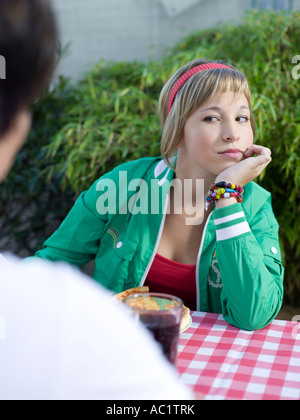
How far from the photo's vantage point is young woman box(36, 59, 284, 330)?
1396mm

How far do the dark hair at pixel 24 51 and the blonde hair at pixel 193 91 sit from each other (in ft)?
3.20

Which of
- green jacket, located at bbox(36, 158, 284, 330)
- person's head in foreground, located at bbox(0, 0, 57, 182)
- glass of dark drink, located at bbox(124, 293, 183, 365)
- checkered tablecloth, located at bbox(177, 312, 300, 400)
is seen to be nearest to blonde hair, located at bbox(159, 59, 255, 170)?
green jacket, located at bbox(36, 158, 284, 330)

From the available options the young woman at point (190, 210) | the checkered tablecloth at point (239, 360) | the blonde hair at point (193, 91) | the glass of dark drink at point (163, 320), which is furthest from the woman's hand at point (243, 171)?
the glass of dark drink at point (163, 320)

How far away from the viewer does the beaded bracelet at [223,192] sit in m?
1.38

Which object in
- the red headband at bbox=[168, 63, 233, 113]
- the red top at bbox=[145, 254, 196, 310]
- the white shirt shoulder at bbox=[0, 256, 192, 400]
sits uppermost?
the red headband at bbox=[168, 63, 233, 113]

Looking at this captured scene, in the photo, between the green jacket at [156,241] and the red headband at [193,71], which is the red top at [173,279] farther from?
the red headband at [193,71]

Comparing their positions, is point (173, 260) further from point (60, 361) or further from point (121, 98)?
point (121, 98)

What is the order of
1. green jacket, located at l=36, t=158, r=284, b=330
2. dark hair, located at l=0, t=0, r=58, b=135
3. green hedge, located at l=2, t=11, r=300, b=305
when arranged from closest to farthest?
dark hair, located at l=0, t=0, r=58, b=135, green jacket, located at l=36, t=158, r=284, b=330, green hedge, located at l=2, t=11, r=300, b=305

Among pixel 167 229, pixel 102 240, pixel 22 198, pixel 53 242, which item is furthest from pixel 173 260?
pixel 22 198

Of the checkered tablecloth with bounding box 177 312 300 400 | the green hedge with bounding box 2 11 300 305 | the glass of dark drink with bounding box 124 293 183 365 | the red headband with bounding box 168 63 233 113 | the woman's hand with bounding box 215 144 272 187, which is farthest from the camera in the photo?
the green hedge with bounding box 2 11 300 305

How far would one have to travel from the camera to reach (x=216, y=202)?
1388 millimetres

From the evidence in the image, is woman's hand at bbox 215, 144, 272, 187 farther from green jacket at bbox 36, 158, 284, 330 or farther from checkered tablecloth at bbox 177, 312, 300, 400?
checkered tablecloth at bbox 177, 312, 300, 400

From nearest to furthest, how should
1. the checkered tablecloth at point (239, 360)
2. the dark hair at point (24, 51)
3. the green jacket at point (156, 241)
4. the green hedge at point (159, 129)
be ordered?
the dark hair at point (24, 51) → the checkered tablecloth at point (239, 360) → the green jacket at point (156, 241) → the green hedge at point (159, 129)

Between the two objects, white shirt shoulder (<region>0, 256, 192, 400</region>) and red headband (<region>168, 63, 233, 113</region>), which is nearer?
white shirt shoulder (<region>0, 256, 192, 400</region>)
